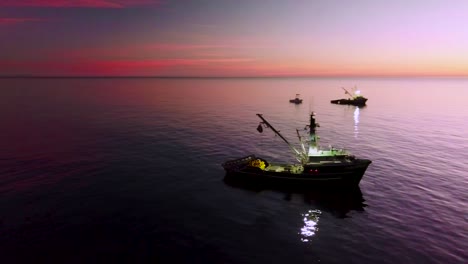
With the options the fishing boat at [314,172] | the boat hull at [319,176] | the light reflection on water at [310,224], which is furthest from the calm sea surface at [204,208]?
the fishing boat at [314,172]

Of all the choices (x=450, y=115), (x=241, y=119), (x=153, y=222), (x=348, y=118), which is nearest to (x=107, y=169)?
(x=153, y=222)

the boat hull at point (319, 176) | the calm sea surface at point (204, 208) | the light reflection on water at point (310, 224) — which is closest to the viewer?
the calm sea surface at point (204, 208)

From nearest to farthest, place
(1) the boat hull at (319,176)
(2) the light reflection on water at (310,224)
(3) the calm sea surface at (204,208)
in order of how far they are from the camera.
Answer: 1. (3) the calm sea surface at (204,208)
2. (2) the light reflection on water at (310,224)
3. (1) the boat hull at (319,176)

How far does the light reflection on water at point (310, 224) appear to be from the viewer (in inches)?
1294

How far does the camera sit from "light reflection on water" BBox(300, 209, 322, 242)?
32.9 meters

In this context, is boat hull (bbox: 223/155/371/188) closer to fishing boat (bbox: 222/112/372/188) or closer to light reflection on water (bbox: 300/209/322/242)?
fishing boat (bbox: 222/112/372/188)

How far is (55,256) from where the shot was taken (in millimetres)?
28328

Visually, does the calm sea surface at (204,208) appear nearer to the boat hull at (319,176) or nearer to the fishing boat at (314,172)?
the boat hull at (319,176)

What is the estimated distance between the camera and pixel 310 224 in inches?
1398

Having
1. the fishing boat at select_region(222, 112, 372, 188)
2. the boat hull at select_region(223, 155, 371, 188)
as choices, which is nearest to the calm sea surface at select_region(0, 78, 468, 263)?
the boat hull at select_region(223, 155, 371, 188)

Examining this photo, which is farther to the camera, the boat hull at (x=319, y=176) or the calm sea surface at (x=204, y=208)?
the boat hull at (x=319, y=176)

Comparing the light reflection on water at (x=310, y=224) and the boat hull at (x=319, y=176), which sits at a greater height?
the boat hull at (x=319, y=176)

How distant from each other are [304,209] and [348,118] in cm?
9784

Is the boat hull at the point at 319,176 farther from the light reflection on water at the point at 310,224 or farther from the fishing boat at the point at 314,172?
the light reflection on water at the point at 310,224
